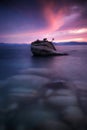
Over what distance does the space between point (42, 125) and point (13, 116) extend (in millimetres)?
1248

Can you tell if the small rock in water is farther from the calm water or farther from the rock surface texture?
the calm water

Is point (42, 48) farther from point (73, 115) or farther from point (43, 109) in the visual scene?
point (73, 115)

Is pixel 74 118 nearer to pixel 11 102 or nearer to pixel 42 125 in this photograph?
pixel 42 125

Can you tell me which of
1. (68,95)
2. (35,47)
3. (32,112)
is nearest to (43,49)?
(35,47)

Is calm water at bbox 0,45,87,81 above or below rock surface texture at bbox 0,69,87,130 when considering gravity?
below

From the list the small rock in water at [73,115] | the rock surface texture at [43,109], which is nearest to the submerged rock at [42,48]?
the rock surface texture at [43,109]

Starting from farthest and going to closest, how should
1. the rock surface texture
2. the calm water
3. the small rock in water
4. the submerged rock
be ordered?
the submerged rock, the calm water, the small rock in water, the rock surface texture

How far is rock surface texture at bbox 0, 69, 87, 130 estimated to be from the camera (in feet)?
18.9

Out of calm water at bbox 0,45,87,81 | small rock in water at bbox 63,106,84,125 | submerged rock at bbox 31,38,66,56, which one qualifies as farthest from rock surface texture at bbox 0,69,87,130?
submerged rock at bbox 31,38,66,56

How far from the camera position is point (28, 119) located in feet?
20.4

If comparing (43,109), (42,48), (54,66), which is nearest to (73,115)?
(43,109)

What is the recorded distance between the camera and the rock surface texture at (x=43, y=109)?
18.9 feet

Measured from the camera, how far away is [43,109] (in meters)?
7.14

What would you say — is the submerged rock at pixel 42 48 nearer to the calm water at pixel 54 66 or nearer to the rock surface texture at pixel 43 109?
the calm water at pixel 54 66
